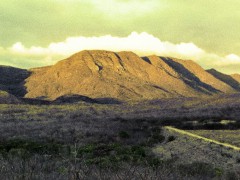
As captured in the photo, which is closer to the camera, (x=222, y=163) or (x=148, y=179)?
(x=148, y=179)

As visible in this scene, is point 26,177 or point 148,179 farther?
point 26,177

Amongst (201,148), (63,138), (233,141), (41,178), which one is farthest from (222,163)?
(63,138)

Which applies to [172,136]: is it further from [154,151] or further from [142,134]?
[142,134]

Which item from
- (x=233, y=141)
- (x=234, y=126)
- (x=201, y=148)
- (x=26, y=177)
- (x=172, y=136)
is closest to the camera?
(x=26, y=177)

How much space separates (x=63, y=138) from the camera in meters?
32.8

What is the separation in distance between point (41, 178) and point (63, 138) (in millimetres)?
26651

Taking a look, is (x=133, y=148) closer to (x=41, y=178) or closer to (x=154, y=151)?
(x=154, y=151)

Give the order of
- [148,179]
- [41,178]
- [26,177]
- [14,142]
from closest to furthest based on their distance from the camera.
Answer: [148,179] → [26,177] → [41,178] → [14,142]

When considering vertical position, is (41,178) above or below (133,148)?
above

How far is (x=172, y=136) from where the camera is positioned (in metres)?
25.9

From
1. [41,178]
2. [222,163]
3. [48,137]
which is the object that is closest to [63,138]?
[48,137]

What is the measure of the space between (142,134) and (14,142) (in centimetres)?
1010

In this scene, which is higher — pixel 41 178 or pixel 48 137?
pixel 41 178

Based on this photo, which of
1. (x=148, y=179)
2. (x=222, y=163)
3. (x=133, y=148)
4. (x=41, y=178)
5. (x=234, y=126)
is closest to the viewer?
(x=148, y=179)
